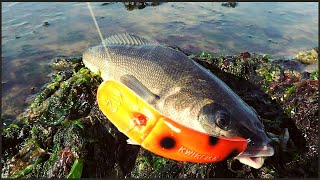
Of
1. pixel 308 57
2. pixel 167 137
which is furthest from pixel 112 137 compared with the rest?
pixel 308 57

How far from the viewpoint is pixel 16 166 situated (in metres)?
4.17

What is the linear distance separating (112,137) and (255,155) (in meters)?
1.83

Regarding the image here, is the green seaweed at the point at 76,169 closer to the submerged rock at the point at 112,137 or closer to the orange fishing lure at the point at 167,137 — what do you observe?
the submerged rock at the point at 112,137

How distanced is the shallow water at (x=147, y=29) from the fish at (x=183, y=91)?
1.95 m

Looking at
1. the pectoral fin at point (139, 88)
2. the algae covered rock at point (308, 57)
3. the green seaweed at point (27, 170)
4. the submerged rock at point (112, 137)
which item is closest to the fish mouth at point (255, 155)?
the submerged rock at point (112, 137)

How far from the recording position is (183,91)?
165 inches

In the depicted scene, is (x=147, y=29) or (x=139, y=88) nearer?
(x=139, y=88)

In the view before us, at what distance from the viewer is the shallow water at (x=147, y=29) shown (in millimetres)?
6978

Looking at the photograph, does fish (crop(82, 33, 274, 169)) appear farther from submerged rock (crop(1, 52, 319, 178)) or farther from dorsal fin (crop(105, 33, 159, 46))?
submerged rock (crop(1, 52, 319, 178))

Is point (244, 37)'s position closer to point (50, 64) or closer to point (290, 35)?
point (290, 35)

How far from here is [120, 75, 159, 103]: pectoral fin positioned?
4301mm

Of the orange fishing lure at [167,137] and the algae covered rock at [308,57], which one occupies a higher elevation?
the orange fishing lure at [167,137]

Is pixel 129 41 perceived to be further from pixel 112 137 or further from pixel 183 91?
pixel 112 137

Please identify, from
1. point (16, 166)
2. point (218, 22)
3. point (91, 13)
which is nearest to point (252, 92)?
point (16, 166)
